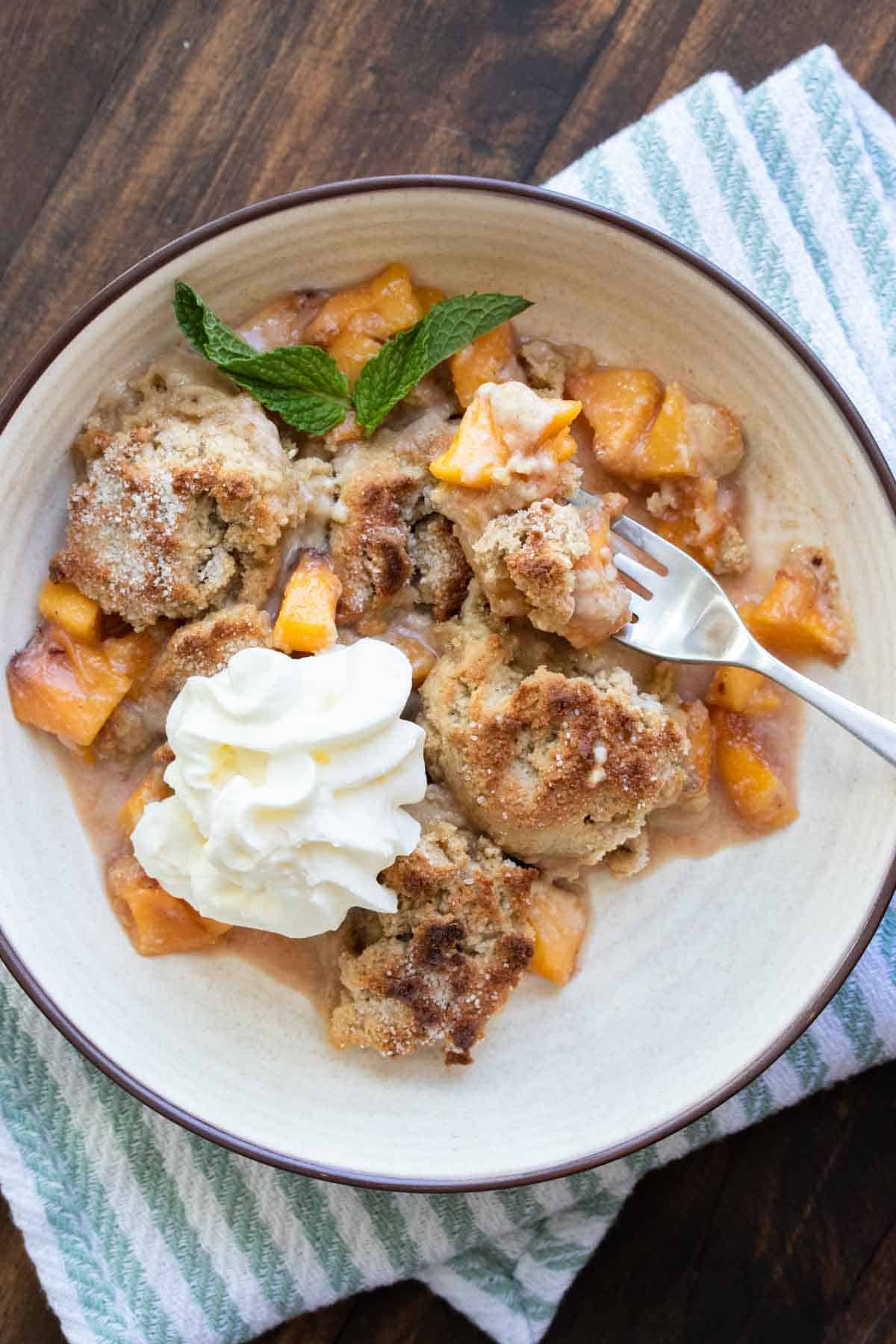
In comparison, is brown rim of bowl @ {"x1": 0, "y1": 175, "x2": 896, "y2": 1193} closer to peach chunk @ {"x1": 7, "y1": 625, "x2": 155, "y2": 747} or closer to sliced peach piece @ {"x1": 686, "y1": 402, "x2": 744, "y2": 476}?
sliced peach piece @ {"x1": 686, "y1": 402, "x2": 744, "y2": 476}

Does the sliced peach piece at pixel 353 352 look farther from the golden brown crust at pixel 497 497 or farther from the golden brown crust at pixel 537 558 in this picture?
the golden brown crust at pixel 537 558

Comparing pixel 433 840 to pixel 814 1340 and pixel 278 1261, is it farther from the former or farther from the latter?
pixel 814 1340

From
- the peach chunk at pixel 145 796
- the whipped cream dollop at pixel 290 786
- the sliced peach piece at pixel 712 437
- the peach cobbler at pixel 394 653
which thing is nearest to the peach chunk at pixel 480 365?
the peach cobbler at pixel 394 653

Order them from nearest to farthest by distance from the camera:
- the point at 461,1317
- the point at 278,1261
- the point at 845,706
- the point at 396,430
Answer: the point at 845,706, the point at 396,430, the point at 278,1261, the point at 461,1317

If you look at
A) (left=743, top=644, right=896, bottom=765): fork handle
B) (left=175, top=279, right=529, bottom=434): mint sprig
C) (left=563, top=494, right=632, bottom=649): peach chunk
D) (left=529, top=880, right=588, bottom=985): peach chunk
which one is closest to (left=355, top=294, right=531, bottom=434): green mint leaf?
(left=175, top=279, right=529, bottom=434): mint sprig

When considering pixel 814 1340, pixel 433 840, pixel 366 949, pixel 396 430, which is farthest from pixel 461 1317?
pixel 396 430
